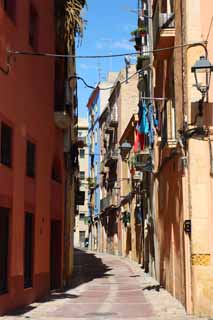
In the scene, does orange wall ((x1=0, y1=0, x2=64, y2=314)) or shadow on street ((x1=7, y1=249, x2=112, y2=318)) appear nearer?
orange wall ((x1=0, y1=0, x2=64, y2=314))

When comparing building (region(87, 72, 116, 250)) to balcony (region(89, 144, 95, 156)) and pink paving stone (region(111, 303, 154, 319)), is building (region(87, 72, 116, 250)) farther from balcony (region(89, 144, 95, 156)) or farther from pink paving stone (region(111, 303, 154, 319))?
pink paving stone (region(111, 303, 154, 319))

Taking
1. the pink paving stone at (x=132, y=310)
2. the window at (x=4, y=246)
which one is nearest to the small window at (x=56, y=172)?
the pink paving stone at (x=132, y=310)

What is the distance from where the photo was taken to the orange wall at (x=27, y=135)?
44.5ft

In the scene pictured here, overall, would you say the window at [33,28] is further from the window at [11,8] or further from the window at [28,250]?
the window at [28,250]

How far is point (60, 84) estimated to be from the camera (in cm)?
1981

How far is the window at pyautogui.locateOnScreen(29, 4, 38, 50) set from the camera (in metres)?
16.2

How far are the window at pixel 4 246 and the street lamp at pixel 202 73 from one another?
16.9 feet

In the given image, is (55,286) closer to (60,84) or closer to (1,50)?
(60,84)

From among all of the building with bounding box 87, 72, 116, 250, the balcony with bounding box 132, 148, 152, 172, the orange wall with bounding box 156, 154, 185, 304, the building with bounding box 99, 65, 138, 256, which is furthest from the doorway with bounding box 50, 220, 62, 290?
the building with bounding box 87, 72, 116, 250

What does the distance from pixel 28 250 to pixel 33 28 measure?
613 cm

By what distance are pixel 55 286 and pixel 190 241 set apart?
24.9ft

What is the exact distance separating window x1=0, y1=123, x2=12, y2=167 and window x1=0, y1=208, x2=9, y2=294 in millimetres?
1129

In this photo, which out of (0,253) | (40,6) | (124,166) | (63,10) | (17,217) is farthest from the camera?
(124,166)

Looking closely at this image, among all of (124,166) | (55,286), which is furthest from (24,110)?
(124,166)
